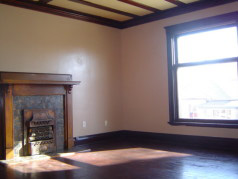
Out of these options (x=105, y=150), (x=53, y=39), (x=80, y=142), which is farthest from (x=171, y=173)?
(x=53, y=39)

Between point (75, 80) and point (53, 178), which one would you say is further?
point (75, 80)

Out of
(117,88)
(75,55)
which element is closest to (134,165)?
(75,55)

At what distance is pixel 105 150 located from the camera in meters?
4.82

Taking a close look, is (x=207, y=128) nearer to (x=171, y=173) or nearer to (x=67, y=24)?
(x=171, y=173)

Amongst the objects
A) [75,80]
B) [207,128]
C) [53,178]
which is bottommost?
[53,178]

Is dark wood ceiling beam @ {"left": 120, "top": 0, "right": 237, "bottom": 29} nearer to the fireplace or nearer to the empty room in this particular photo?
the empty room

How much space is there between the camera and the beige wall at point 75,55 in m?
4.55

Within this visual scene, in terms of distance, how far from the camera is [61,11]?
511cm

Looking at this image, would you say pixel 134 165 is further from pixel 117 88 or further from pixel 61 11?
pixel 61 11

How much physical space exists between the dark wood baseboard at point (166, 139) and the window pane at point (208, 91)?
1.29 feet

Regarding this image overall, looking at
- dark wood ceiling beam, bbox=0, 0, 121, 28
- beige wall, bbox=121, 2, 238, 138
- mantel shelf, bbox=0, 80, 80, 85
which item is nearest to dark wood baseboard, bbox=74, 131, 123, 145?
beige wall, bbox=121, 2, 238, 138

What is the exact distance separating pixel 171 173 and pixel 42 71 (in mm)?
2825

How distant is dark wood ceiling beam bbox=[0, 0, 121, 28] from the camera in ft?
15.0

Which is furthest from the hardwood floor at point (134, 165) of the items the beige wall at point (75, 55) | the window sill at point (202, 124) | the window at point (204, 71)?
the beige wall at point (75, 55)
